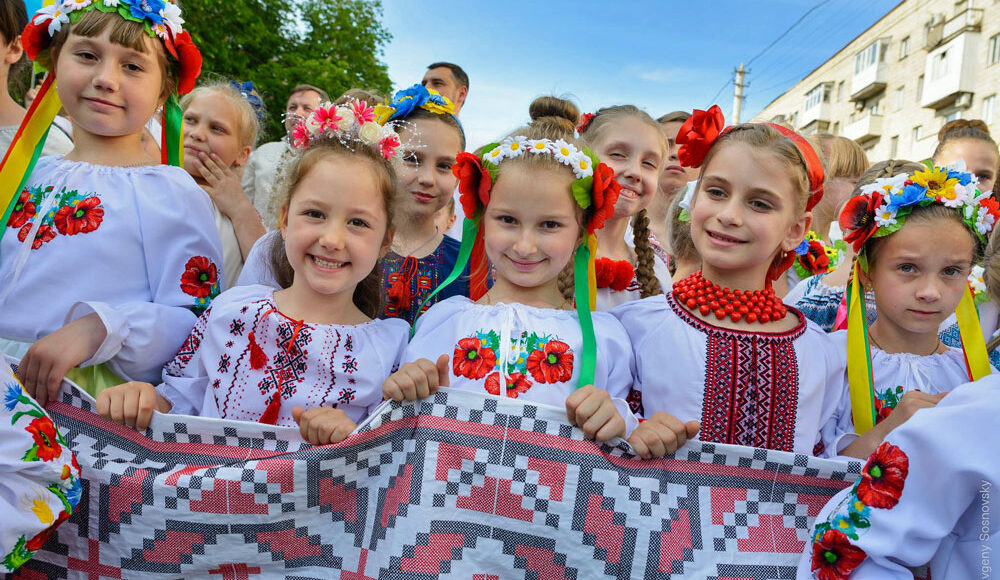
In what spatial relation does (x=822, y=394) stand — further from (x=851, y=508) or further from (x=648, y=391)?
(x=851, y=508)

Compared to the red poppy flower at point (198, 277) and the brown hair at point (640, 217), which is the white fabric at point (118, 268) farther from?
the brown hair at point (640, 217)

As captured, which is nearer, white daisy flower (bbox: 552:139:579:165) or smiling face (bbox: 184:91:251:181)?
white daisy flower (bbox: 552:139:579:165)

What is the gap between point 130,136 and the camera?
284cm

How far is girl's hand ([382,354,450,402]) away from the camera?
2074 millimetres

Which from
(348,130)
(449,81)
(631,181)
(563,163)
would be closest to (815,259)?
(631,181)

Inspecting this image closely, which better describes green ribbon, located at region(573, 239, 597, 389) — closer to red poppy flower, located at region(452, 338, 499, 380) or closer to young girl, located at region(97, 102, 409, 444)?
red poppy flower, located at region(452, 338, 499, 380)

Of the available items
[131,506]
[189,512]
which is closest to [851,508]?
[189,512]

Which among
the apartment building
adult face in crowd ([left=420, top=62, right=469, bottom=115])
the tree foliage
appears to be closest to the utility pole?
the apartment building

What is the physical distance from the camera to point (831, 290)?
3.69 m

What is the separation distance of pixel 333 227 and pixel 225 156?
1851 mm

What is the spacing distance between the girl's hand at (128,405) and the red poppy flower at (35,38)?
146 centimetres

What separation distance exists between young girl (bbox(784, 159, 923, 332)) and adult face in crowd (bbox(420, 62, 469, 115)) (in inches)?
173

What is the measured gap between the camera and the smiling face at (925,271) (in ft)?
8.87

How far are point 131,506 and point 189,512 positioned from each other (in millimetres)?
184
